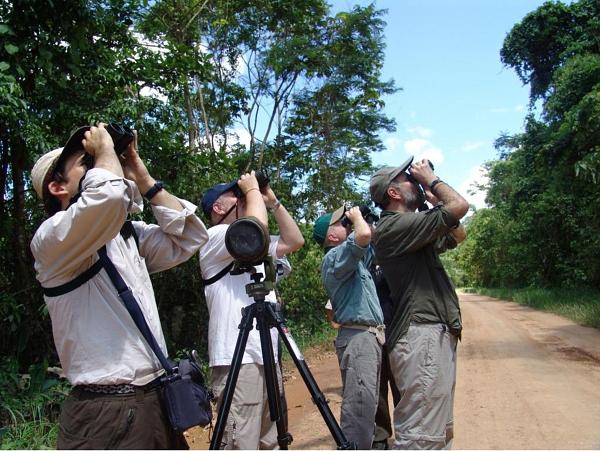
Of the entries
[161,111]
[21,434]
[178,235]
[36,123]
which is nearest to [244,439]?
[178,235]

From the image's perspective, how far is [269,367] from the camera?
224cm

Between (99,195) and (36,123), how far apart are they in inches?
139

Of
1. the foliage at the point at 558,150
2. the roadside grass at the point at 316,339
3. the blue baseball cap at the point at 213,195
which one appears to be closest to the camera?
the blue baseball cap at the point at 213,195

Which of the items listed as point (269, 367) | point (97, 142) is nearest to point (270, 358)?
point (269, 367)


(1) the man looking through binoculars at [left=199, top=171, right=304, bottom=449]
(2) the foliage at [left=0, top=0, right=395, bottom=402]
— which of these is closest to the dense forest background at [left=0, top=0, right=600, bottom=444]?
(2) the foliage at [left=0, top=0, right=395, bottom=402]

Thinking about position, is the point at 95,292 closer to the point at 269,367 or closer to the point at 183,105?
the point at 269,367

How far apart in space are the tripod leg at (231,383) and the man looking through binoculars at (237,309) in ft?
0.99

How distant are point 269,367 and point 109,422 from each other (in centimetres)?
73

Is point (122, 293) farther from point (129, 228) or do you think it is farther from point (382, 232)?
point (382, 232)

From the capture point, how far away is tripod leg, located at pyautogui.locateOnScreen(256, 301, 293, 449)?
2.24 meters

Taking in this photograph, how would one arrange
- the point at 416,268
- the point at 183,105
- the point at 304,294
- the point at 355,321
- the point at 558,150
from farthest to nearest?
the point at 558,150, the point at 304,294, the point at 183,105, the point at 355,321, the point at 416,268

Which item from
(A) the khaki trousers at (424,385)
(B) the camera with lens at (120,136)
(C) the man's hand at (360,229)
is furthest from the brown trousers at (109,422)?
(C) the man's hand at (360,229)

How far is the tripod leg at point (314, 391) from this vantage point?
2.12 meters

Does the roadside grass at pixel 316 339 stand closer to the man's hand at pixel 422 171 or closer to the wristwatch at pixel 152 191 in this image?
the man's hand at pixel 422 171
